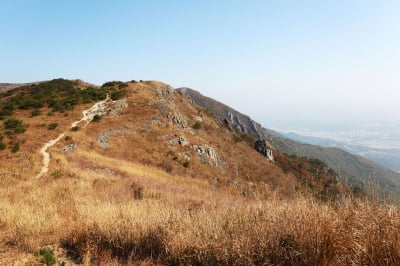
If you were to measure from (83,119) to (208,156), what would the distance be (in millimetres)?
17544

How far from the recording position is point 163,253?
532 cm

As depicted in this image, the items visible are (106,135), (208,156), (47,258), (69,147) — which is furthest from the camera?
(208,156)

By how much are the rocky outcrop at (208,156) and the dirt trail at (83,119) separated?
49.6ft

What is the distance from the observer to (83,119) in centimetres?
3431

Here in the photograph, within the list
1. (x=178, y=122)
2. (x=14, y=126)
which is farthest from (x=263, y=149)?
(x=14, y=126)

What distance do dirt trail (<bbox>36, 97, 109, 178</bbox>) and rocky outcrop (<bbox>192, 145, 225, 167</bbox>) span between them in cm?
1512

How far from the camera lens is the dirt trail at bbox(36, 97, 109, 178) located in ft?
58.8

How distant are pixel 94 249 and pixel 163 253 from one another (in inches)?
60.8

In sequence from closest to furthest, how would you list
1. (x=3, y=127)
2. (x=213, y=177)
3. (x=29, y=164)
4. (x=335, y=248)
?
(x=335, y=248) → (x=29, y=164) → (x=3, y=127) → (x=213, y=177)

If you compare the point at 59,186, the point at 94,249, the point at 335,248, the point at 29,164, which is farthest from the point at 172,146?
the point at 335,248

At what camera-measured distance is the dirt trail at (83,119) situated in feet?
58.8

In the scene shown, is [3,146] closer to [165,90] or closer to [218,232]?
[218,232]

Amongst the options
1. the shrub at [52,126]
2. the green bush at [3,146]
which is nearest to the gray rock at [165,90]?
the shrub at [52,126]

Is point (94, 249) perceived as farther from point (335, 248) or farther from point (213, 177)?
point (213, 177)
